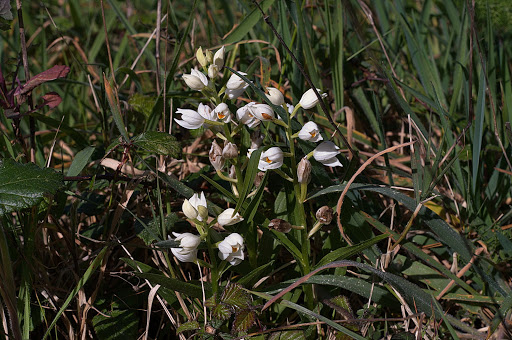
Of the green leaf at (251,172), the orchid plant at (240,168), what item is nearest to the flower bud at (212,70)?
the orchid plant at (240,168)

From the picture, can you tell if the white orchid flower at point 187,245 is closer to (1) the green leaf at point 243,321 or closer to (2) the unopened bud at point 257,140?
(1) the green leaf at point 243,321

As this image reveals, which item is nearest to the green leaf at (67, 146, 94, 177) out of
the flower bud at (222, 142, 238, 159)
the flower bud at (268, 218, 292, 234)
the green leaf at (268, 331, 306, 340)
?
the flower bud at (222, 142, 238, 159)

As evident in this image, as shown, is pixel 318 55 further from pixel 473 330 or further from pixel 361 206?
pixel 473 330

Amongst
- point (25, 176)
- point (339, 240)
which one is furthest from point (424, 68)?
point (25, 176)

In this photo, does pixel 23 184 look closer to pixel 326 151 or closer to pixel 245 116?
pixel 245 116

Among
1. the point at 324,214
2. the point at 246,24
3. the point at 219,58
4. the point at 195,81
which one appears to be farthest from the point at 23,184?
the point at 246,24

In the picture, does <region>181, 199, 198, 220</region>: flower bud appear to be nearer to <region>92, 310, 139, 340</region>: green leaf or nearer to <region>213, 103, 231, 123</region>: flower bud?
<region>213, 103, 231, 123</region>: flower bud
